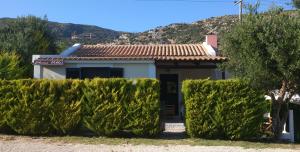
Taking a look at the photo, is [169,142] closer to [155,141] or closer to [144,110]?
[155,141]

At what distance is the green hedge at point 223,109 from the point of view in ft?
48.9

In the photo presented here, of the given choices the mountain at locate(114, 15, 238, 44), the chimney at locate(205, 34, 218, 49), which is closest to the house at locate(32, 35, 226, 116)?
the chimney at locate(205, 34, 218, 49)

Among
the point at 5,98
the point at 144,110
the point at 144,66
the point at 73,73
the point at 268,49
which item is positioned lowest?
the point at 144,110

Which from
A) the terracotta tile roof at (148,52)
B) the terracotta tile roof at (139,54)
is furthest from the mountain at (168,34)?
the terracotta tile roof at (139,54)

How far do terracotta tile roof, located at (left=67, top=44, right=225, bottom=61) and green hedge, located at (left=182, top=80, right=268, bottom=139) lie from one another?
4.96m

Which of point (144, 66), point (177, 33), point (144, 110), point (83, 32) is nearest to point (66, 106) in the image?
Result: point (144, 110)

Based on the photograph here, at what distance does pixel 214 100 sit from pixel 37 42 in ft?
67.6

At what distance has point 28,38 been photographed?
106ft

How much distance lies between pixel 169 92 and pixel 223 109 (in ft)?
29.8

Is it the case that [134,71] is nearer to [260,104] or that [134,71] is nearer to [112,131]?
[112,131]

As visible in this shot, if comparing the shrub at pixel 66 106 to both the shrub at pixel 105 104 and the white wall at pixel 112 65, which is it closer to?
the shrub at pixel 105 104

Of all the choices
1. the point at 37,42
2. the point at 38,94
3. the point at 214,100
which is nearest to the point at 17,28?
the point at 37,42

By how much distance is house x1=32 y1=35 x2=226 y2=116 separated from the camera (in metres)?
19.9

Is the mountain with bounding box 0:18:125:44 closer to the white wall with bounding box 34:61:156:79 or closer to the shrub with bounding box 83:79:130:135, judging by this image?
the white wall with bounding box 34:61:156:79
